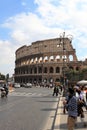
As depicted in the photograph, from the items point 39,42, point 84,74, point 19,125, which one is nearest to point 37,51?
point 39,42

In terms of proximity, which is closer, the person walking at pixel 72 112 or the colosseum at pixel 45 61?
the person walking at pixel 72 112

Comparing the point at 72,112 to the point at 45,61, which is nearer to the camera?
the point at 72,112

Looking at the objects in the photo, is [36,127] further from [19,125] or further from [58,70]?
[58,70]

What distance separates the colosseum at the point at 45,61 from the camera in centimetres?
14762

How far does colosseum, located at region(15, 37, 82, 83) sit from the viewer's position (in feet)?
484

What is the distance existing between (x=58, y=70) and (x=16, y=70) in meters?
33.5

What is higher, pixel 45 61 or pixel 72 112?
pixel 45 61

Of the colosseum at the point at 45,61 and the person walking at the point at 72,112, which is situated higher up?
the colosseum at the point at 45,61

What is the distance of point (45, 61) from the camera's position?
15388cm

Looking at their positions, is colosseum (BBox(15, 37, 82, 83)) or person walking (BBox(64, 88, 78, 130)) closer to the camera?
person walking (BBox(64, 88, 78, 130))

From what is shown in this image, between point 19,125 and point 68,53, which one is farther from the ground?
point 68,53

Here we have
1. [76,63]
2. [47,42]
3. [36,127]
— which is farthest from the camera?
[47,42]

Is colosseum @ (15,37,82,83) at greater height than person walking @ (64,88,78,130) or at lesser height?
greater

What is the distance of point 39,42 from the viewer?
15912cm
